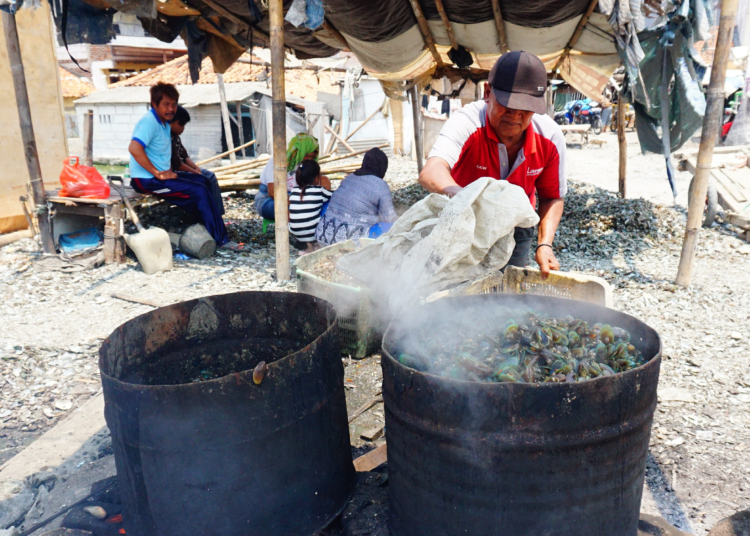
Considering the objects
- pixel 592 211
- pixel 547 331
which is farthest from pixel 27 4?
pixel 592 211

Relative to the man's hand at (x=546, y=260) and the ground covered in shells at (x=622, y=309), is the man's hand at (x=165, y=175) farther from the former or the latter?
the man's hand at (x=546, y=260)

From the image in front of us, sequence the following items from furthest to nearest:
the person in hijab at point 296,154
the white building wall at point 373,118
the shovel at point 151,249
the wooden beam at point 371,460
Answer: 1. the white building wall at point 373,118
2. the person in hijab at point 296,154
3. the shovel at point 151,249
4. the wooden beam at point 371,460

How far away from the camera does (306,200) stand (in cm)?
583

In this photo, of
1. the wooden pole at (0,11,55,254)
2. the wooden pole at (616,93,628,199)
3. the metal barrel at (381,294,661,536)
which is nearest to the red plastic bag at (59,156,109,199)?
the wooden pole at (0,11,55,254)

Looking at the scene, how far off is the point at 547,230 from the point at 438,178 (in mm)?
816

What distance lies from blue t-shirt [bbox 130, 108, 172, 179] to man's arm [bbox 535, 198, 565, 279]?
17.0 ft

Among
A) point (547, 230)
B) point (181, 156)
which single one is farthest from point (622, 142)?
point (181, 156)

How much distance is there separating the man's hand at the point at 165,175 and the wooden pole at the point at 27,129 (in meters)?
1.38

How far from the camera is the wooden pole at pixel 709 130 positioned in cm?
458

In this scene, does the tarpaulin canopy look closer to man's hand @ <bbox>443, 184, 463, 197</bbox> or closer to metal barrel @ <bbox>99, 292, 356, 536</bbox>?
man's hand @ <bbox>443, 184, 463, 197</bbox>

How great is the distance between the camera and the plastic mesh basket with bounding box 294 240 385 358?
3863mm

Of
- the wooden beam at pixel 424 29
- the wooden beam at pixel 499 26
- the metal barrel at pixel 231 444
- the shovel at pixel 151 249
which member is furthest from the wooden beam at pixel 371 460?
the wooden beam at pixel 424 29

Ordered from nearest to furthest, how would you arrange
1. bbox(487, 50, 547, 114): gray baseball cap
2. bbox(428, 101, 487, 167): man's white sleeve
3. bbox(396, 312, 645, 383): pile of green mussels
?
1. bbox(396, 312, 645, 383): pile of green mussels
2. bbox(487, 50, 547, 114): gray baseball cap
3. bbox(428, 101, 487, 167): man's white sleeve

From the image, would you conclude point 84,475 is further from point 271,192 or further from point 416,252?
point 271,192
